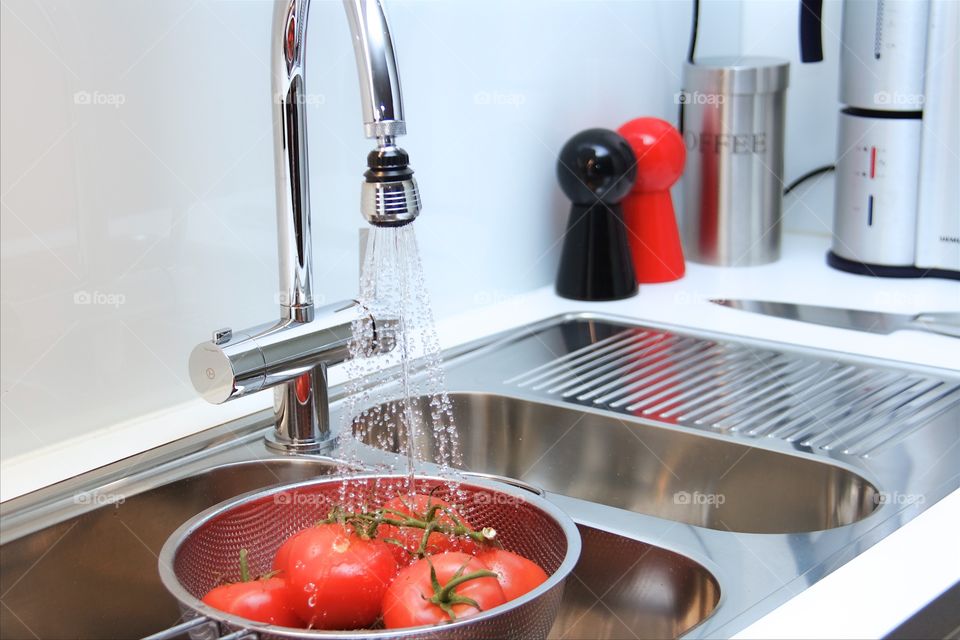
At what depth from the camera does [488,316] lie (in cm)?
135

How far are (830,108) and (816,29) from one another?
0.23m

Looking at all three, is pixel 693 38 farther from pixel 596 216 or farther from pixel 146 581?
pixel 146 581

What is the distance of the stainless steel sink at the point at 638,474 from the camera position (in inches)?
32.1

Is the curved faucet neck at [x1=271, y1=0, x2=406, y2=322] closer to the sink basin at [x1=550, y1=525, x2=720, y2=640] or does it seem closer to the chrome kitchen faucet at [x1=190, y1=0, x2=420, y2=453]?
the chrome kitchen faucet at [x1=190, y1=0, x2=420, y2=453]

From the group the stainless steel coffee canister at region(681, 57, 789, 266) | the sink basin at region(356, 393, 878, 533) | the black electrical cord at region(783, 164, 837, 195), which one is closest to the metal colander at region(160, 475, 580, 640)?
the sink basin at region(356, 393, 878, 533)

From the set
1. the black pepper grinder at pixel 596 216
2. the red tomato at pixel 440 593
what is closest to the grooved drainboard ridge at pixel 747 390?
the black pepper grinder at pixel 596 216

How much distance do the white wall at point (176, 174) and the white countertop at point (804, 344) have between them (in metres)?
0.03

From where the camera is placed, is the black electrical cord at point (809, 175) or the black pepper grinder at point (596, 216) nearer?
the black pepper grinder at point (596, 216)

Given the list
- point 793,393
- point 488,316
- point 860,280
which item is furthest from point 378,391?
point 860,280

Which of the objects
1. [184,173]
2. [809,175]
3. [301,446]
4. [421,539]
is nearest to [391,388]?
[301,446]

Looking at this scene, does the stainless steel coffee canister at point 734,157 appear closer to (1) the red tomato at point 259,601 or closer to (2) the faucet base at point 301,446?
(2) the faucet base at point 301,446

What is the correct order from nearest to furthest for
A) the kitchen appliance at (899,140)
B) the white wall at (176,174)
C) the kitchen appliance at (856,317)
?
1. the white wall at (176,174)
2. the kitchen appliance at (856,317)
3. the kitchen appliance at (899,140)

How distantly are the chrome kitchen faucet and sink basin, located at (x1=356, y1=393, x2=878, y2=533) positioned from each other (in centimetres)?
11

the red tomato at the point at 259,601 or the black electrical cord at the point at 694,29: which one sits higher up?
the black electrical cord at the point at 694,29
